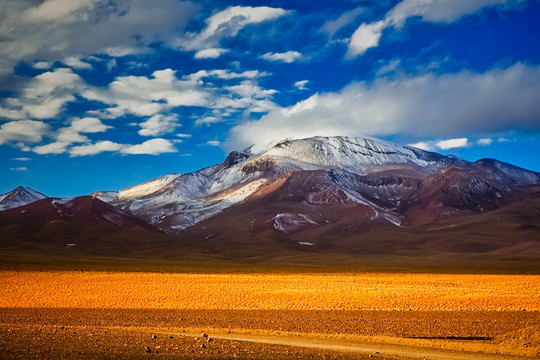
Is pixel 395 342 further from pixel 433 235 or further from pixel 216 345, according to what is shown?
pixel 433 235

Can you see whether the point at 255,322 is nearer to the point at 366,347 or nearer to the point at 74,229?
the point at 366,347

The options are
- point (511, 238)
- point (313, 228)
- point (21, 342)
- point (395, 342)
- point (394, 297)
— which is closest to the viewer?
point (21, 342)

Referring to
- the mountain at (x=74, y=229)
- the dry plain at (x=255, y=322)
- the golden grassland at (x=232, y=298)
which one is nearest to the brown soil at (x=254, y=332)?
the dry plain at (x=255, y=322)

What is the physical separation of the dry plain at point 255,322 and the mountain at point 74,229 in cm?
9463

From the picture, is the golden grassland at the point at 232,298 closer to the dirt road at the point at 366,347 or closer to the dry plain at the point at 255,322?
the dry plain at the point at 255,322

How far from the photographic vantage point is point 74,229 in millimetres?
154750

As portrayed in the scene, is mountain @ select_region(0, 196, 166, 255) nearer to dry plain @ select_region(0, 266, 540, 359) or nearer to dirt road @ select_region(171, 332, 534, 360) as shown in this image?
dry plain @ select_region(0, 266, 540, 359)

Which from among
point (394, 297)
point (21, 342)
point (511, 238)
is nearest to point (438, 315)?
point (394, 297)

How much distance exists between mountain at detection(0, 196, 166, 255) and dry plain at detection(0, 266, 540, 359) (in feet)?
310

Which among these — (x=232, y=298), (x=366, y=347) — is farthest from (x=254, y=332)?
(x=232, y=298)

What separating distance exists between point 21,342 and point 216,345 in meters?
6.00

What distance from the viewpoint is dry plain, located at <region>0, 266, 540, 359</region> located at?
1752 centimetres

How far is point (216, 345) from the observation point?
59.6 feet

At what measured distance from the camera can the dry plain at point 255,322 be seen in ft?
57.5
